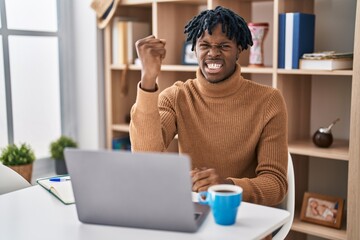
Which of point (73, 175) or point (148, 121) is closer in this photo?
point (73, 175)

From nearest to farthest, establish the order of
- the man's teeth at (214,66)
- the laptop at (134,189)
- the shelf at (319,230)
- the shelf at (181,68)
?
Result: the laptop at (134,189) < the man's teeth at (214,66) < the shelf at (319,230) < the shelf at (181,68)

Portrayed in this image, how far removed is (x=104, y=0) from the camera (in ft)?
9.90

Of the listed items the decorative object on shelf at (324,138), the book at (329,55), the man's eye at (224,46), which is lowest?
the decorative object on shelf at (324,138)

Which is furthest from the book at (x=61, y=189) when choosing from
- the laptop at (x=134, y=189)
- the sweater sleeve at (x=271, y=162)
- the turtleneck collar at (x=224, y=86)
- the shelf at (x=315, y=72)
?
the shelf at (x=315, y=72)

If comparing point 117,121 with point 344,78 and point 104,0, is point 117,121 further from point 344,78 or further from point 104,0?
point 344,78

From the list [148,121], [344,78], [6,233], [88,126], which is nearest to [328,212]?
[344,78]

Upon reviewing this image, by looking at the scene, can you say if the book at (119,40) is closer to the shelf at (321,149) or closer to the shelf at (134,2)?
the shelf at (134,2)

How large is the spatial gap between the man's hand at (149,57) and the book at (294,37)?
3.26 feet

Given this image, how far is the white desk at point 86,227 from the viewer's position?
1101mm

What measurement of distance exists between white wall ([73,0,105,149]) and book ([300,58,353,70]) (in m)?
1.39

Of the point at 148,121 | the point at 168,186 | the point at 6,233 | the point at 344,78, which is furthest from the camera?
the point at 344,78

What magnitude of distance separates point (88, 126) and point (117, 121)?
19 centimetres

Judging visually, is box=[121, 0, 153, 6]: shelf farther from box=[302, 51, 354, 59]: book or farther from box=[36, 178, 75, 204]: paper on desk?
box=[36, 178, 75, 204]: paper on desk

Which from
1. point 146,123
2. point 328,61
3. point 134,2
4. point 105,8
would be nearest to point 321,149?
point 328,61
